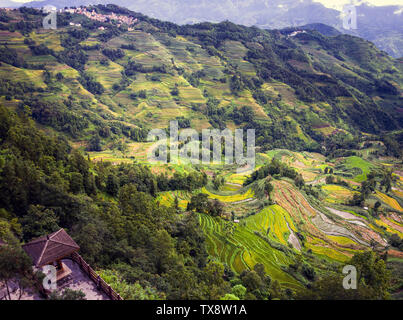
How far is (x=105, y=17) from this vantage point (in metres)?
147

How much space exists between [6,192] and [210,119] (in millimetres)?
77322

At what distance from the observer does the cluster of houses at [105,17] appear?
472 ft

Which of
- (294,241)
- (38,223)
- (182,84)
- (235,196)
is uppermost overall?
(182,84)

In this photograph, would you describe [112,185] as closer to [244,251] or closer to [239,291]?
[244,251]

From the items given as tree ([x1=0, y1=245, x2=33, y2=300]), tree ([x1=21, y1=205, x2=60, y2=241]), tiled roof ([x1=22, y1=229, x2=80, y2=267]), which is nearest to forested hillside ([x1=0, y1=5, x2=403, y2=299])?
tree ([x1=21, y1=205, x2=60, y2=241])

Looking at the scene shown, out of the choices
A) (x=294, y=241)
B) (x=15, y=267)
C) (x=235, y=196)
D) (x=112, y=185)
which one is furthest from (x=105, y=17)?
(x=15, y=267)

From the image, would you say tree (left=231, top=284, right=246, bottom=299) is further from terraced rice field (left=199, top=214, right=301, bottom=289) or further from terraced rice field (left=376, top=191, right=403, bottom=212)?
terraced rice field (left=376, top=191, right=403, bottom=212)

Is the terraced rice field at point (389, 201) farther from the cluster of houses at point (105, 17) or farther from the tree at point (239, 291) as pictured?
the cluster of houses at point (105, 17)

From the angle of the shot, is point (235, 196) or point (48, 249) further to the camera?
point (235, 196)

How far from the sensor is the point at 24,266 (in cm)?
1293

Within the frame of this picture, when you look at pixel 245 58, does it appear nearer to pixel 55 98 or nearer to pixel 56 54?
pixel 56 54
